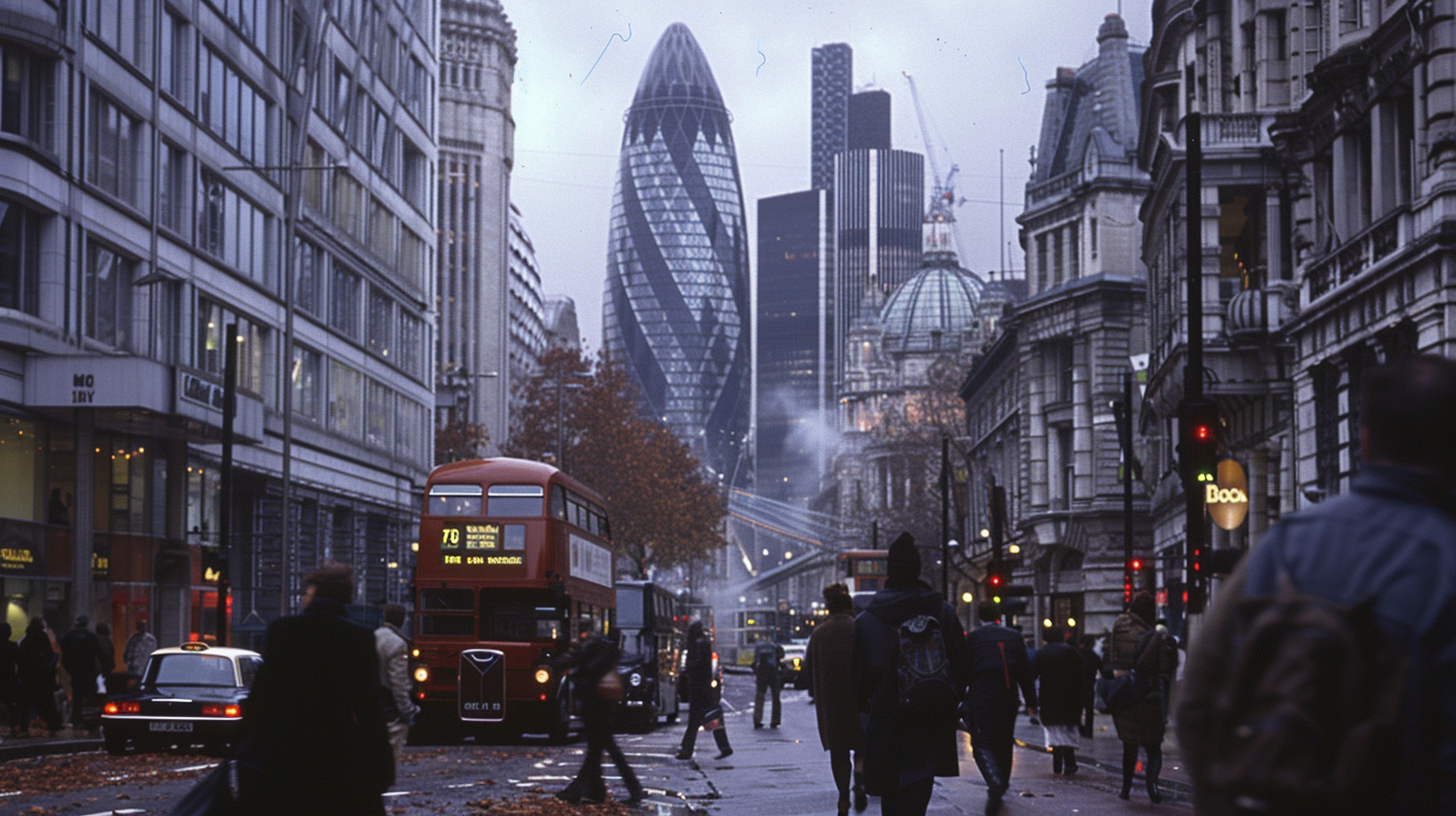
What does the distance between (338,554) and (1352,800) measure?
5365 centimetres

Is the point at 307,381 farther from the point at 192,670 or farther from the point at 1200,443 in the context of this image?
the point at 1200,443

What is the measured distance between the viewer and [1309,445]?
29.7 metres

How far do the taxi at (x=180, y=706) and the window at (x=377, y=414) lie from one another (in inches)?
1413

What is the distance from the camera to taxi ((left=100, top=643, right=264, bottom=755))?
21594 mm

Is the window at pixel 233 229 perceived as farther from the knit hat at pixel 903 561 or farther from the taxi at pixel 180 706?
the knit hat at pixel 903 561

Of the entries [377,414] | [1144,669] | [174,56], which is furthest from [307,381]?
[1144,669]

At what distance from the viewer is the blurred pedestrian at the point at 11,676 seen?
85.8 feet

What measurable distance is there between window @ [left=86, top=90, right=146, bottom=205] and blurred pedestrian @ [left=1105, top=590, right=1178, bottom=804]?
83.0 feet

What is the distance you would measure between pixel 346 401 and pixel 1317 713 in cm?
5374

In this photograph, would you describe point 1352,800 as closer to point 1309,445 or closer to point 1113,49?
point 1309,445

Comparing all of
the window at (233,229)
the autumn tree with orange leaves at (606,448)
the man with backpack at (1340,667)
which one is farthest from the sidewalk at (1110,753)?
the autumn tree with orange leaves at (606,448)

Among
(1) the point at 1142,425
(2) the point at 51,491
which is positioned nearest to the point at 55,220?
(2) the point at 51,491

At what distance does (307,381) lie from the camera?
5141 centimetres

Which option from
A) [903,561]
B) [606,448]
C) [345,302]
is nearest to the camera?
[903,561]
